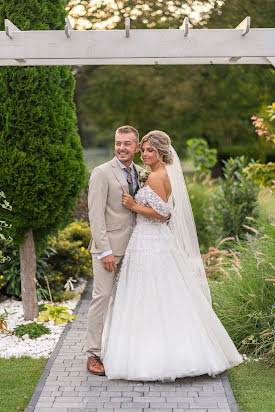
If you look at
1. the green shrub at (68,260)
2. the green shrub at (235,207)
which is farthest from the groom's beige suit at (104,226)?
the green shrub at (235,207)

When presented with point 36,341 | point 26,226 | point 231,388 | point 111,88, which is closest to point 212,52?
point 231,388

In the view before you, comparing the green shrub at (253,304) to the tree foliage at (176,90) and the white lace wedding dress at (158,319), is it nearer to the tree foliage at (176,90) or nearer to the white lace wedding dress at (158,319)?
the white lace wedding dress at (158,319)

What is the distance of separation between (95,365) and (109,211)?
4.31 feet

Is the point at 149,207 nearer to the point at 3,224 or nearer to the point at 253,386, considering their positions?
the point at 253,386

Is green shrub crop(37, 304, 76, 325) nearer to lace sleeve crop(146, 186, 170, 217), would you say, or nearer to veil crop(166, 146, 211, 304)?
veil crop(166, 146, 211, 304)

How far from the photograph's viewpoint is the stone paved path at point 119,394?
4.02 metres

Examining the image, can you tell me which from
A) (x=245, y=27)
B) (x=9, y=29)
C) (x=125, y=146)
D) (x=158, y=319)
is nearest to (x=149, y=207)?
(x=125, y=146)

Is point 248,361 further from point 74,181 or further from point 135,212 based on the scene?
point 74,181

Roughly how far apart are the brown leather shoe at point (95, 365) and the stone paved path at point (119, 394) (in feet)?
0.14

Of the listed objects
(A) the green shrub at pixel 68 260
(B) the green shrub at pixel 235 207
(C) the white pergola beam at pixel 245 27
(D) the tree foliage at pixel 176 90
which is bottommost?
(A) the green shrub at pixel 68 260

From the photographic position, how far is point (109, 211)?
15.5 feet

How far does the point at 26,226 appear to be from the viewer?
6113mm

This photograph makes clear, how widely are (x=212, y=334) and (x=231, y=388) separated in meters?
0.47

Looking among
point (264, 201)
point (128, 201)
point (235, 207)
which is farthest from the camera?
point (264, 201)
